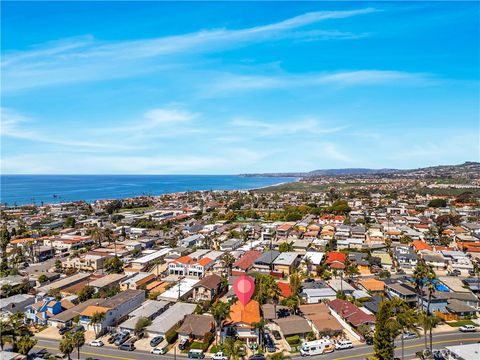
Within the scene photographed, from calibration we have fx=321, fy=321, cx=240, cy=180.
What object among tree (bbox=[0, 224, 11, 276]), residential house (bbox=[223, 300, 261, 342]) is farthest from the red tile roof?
tree (bbox=[0, 224, 11, 276])

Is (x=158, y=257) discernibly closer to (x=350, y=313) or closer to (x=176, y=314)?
(x=176, y=314)

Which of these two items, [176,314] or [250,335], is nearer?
[250,335]

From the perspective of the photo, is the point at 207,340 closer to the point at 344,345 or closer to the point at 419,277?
the point at 344,345

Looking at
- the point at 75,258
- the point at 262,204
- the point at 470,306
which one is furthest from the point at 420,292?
the point at 262,204

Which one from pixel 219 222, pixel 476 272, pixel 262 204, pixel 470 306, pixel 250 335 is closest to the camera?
pixel 250 335

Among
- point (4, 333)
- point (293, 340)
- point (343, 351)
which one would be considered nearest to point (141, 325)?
point (4, 333)
